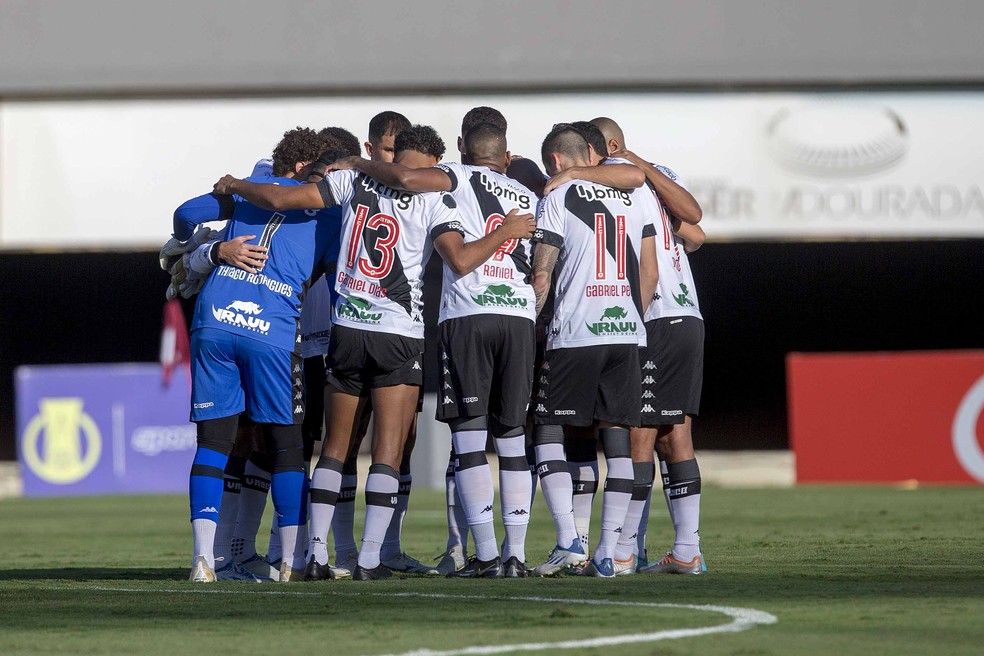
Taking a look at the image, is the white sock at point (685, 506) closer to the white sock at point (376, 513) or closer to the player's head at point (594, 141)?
the white sock at point (376, 513)

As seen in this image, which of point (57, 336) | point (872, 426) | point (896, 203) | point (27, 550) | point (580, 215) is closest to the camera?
point (580, 215)

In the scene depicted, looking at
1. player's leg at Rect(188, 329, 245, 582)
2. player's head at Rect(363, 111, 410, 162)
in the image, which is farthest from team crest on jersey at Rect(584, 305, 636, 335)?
player's leg at Rect(188, 329, 245, 582)

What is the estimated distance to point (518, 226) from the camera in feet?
20.7

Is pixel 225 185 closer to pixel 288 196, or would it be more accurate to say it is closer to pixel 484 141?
pixel 288 196

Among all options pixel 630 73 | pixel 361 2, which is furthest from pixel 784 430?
pixel 361 2

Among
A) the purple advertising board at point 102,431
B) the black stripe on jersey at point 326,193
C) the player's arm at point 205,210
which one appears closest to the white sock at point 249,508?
the player's arm at point 205,210

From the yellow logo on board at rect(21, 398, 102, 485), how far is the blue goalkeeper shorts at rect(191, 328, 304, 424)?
10.3 m

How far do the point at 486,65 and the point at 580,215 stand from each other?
1180 centimetres

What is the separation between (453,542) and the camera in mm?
6941

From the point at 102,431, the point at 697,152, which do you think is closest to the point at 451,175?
the point at 102,431

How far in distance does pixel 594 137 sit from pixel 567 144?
189 mm

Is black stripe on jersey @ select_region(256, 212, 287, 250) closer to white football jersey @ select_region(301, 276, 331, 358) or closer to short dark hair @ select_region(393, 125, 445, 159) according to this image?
white football jersey @ select_region(301, 276, 331, 358)

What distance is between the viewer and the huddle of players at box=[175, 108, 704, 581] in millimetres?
6312

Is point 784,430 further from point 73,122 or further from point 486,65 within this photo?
point 73,122
